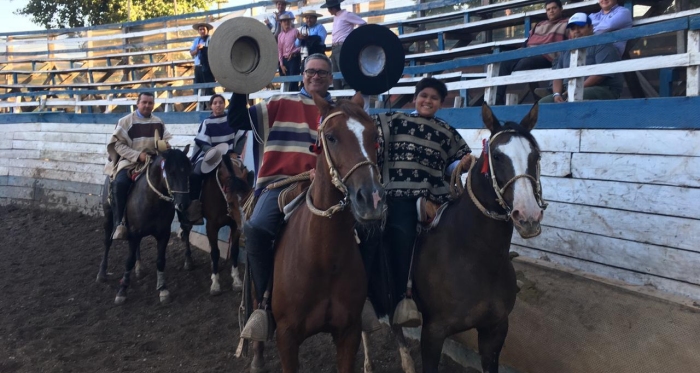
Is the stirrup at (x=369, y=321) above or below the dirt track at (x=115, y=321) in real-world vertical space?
above

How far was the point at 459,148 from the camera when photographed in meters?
4.42

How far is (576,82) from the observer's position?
5398 mm

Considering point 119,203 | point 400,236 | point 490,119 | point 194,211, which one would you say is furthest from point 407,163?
point 119,203

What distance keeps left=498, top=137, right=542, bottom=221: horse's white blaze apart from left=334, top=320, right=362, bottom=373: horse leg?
128 centimetres

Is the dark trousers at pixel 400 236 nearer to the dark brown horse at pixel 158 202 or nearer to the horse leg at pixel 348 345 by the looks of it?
the horse leg at pixel 348 345

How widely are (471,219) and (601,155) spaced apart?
174cm

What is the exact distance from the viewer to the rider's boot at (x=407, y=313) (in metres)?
4.04

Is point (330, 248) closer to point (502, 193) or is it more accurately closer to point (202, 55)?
point (502, 193)

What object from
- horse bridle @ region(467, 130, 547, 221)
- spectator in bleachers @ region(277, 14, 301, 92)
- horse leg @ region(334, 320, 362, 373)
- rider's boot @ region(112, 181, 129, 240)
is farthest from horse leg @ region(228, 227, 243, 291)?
horse bridle @ region(467, 130, 547, 221)

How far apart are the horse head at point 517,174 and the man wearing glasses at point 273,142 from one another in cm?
121

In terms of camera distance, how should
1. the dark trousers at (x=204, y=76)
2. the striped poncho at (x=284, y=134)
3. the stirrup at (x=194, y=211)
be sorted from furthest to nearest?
the dark trousers at (x=204, y=76) → the stirrup at (x=194, y=211) → the striped poncho at (x=284, y=134)

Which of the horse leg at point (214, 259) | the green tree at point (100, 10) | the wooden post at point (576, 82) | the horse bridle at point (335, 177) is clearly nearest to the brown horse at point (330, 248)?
the horse bridle at point (335, 177)

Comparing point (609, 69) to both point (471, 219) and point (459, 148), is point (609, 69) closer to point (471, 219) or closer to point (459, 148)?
point (459, 148)

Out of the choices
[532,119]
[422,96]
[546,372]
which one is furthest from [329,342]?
[532,119]
